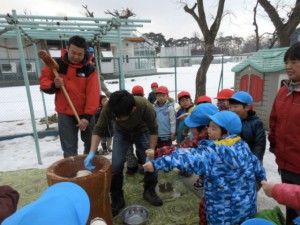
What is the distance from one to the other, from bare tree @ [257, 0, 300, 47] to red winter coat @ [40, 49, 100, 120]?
6.65 metres

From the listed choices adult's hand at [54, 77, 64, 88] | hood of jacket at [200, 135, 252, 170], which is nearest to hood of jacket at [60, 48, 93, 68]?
adult's hand at [54, 77, 64, 88]

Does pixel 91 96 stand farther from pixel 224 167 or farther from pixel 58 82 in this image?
pixel 224 167

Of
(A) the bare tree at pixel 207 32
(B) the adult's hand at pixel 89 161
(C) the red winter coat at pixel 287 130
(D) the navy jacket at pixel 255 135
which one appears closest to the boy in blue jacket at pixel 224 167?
(C) the red winter coat at pixel 287 130

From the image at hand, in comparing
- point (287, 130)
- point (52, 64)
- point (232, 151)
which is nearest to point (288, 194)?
point (232, 151)

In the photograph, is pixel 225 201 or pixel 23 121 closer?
pixel 225 201

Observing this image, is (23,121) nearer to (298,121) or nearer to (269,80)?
(269,80)

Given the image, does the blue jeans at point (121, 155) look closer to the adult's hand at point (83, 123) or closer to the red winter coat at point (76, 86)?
the adult's hand at point (83, 123)

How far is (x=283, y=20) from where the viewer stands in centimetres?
812

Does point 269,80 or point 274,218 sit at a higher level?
point 269,80

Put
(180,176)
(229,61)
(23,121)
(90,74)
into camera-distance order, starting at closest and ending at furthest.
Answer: (90,74)
(180,176)
(23,121)
(229,61)

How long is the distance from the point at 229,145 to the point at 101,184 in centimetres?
108

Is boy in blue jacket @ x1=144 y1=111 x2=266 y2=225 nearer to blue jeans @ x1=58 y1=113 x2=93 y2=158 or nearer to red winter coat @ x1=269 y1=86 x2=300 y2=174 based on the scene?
red winter coat @ x1=269 y1=86 x2=300 y2=174

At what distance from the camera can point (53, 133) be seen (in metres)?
5.61

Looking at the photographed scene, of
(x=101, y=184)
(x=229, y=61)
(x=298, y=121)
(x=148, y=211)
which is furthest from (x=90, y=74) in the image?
(x=229, y=61)
